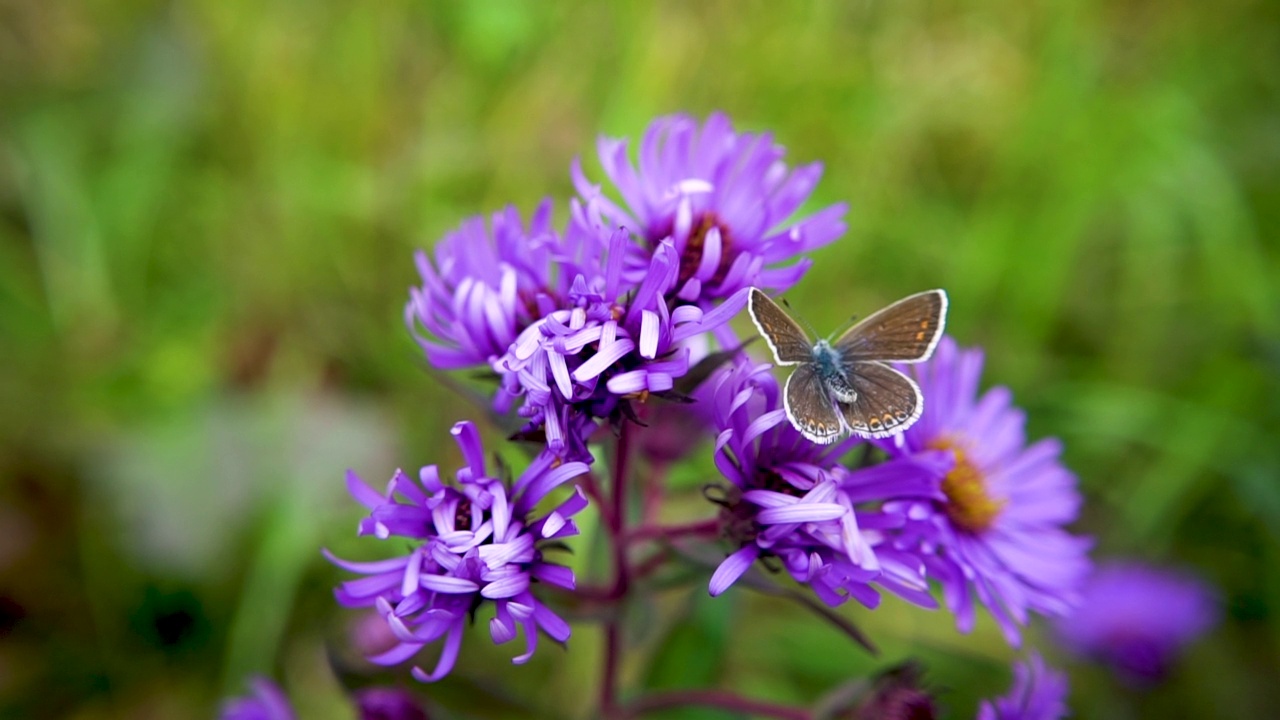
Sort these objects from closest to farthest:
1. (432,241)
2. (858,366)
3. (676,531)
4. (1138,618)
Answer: (858,366) < (676,531) < (1138,618) < (432,241)

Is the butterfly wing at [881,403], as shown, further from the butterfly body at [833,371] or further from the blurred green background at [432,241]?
the blurred green background at [432,241]

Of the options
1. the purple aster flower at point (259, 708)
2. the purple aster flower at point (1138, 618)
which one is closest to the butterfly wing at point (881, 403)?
the purple aster flower at point (259, 708)

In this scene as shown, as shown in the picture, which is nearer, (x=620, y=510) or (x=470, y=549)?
(x=470, y=549)

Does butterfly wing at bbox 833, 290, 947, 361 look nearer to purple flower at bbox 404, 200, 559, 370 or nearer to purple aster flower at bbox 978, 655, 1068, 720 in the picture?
purple flower at bbox 404, 200, 559, 370

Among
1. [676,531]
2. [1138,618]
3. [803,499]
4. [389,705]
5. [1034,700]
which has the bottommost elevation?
[1138,618]

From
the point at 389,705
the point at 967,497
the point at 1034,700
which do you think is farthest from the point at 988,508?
the point at 389,705

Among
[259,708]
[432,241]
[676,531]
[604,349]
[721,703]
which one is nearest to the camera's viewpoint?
Answer: [604,349]

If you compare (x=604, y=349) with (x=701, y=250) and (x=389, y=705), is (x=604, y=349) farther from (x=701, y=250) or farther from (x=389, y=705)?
(x=389, y=705)
